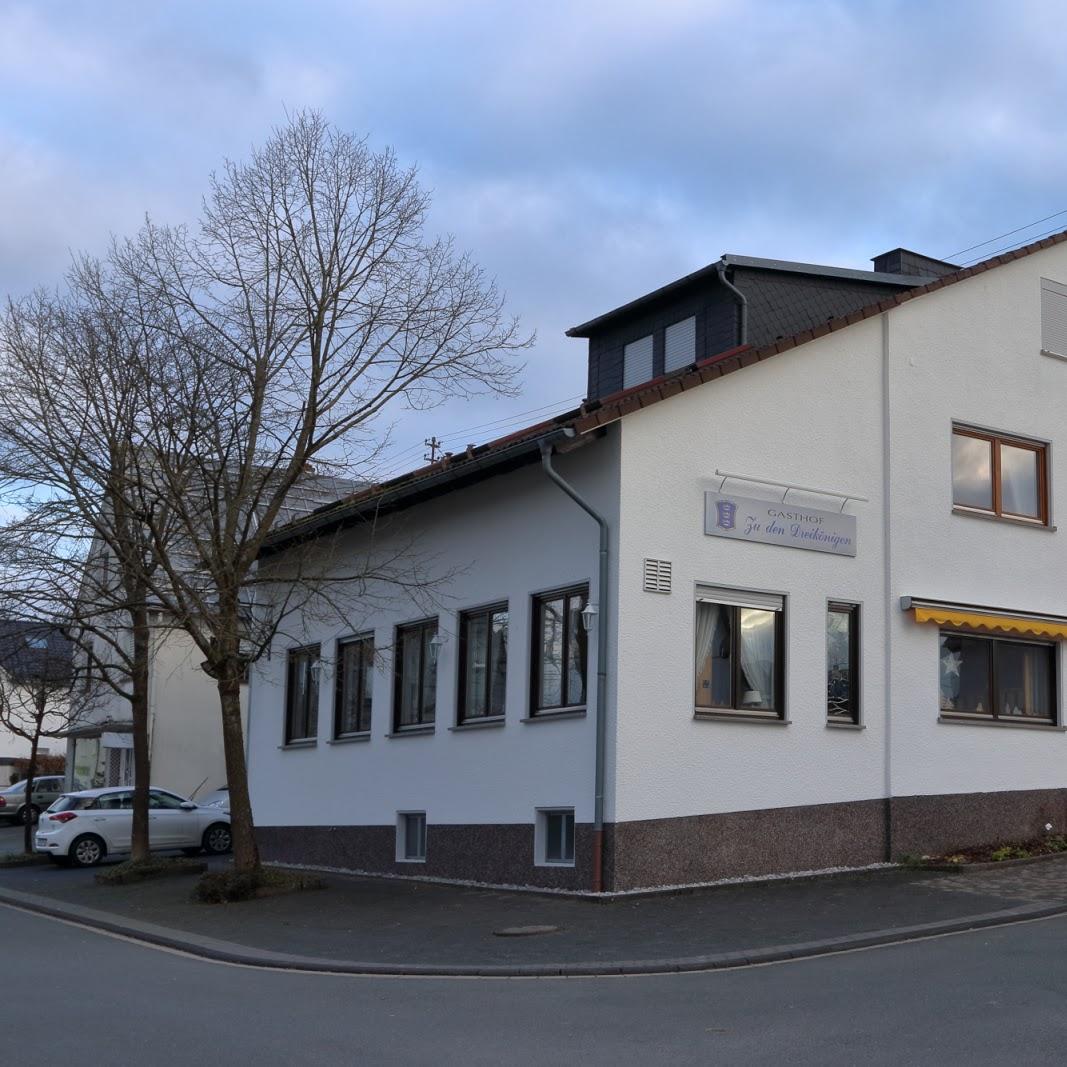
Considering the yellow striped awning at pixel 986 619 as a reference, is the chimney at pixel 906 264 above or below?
above

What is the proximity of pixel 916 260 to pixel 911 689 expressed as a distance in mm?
8649

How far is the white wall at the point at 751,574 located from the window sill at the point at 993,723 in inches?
49.6

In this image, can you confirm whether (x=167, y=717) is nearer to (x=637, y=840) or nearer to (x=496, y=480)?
(x=496, y=480)

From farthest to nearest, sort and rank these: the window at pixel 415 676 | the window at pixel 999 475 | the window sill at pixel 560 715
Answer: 1. the window at pixel 415 676
2. the window at pixel 999 475
3. the window sill at pixel 560 715

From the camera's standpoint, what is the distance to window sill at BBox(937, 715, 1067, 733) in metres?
19.6

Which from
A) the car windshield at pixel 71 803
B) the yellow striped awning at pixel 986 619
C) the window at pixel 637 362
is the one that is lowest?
the car windshield at pixel 71 803

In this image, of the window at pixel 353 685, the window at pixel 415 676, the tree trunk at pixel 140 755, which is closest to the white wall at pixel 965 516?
the window at pixel 415 676

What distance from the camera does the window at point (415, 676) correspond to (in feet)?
69.9

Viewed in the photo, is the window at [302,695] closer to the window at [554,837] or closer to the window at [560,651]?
the window at [560,651]

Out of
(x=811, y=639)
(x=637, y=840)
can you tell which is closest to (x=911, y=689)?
(x=811, y=639)

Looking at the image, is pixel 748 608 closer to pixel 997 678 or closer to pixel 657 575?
pixel 657 575

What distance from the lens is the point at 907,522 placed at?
19.5 m

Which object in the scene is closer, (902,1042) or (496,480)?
(902,1042)

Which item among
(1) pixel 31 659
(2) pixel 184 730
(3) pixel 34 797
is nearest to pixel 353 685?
(1) pixel 31 659
